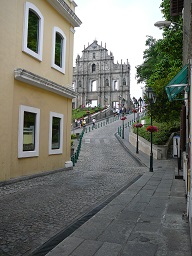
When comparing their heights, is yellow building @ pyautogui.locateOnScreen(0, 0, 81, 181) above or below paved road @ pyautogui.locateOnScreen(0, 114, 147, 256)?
above

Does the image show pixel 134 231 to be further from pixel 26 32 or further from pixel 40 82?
pixel 26 32

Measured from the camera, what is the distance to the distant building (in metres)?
70.3

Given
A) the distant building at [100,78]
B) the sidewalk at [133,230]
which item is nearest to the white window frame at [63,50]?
the sidewalk at [133,230]

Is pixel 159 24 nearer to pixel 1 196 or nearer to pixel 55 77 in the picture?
pixel 55 77

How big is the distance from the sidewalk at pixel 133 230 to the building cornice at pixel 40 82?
5.29 m

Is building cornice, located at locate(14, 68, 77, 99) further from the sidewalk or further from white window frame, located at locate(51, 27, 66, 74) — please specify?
the sidewalk

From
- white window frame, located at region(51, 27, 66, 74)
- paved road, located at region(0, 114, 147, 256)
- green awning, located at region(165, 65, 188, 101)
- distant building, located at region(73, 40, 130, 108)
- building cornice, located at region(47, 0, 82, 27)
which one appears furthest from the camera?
distant building, located at region(73, 40, 130, 108)

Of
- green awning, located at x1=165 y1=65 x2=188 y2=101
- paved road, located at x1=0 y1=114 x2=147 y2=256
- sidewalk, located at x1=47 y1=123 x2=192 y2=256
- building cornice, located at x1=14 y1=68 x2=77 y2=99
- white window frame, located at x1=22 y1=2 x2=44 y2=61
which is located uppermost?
white window frame, located at x1=22 y1=2 x2=44 y2=61

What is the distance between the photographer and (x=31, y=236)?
166 inches

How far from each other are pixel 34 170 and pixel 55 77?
14.4 feet

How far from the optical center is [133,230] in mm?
4465

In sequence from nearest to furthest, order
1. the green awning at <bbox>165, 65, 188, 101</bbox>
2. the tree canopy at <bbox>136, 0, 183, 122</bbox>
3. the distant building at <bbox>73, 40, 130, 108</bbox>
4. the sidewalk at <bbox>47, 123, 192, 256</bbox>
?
the sidewalk at <bbox>47, 123, 192, 256</bbox>
the green awning at <bbox>165, 65, 188, 101</bbox>
the tree canopy at <bbox>136, 0, 183, 122</bbox>
the distant building at <bbox>73, 40, 130, 108</bbox>

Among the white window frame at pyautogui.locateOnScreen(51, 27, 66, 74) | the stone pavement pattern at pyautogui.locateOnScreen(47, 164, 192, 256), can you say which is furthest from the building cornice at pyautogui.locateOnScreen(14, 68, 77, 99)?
the stone pavement pattern at pyautogui.locateOnScreen(47, 164, 192, 256)

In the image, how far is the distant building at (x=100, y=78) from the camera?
70312mm
